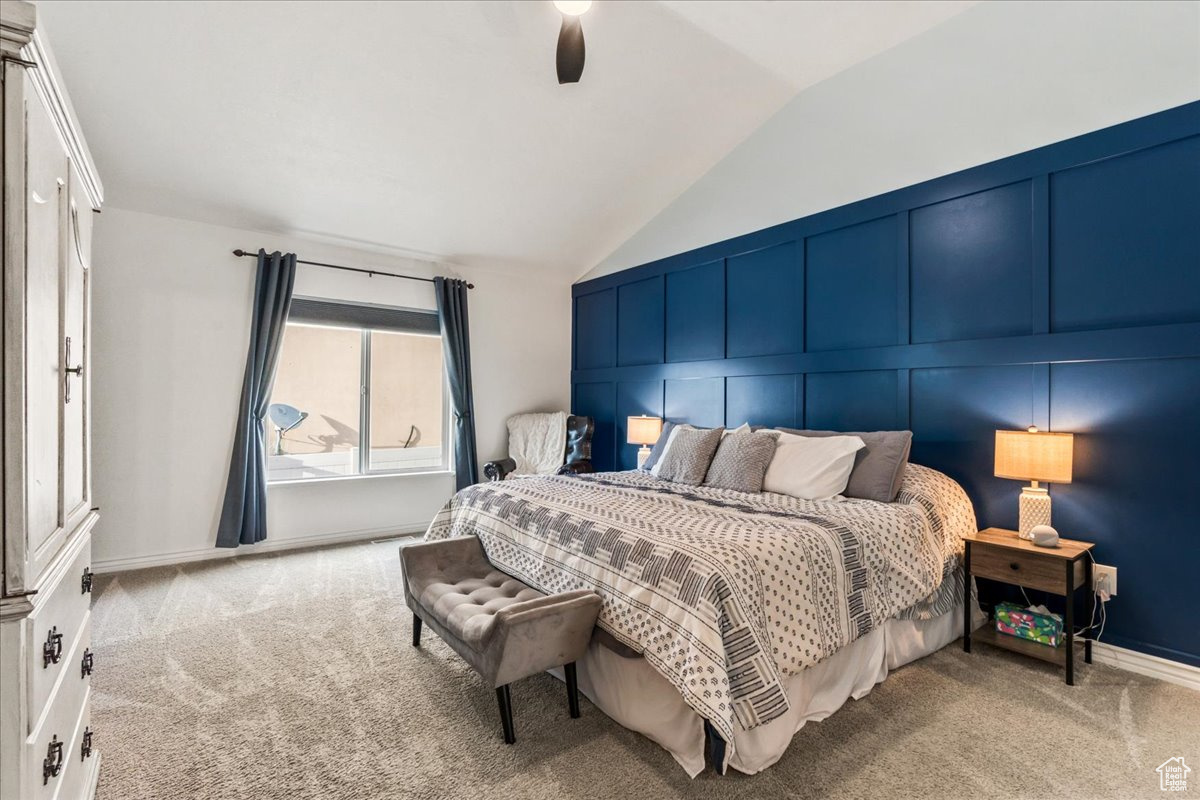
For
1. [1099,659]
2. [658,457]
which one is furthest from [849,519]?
[658,457]

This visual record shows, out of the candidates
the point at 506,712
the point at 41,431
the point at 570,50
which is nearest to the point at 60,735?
the point at 41,431

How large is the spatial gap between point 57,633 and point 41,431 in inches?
17.7

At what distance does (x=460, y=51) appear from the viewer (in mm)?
3045

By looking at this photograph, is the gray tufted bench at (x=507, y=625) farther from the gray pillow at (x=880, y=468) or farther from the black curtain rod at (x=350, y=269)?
the black curtain rod at (x=350, y=269)

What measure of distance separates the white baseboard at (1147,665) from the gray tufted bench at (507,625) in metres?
2.50

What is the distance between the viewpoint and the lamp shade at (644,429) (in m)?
4.68

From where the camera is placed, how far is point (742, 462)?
10.5 feet

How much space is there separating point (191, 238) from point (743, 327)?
13.9 feet

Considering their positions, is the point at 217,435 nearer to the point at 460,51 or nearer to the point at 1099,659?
the point at 460,51

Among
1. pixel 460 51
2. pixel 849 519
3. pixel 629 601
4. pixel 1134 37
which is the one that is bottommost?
pixel 629 601

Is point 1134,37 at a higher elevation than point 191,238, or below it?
higher

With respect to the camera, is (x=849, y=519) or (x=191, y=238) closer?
(x=849, y=519)

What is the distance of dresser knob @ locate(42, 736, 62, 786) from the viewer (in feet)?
3.54

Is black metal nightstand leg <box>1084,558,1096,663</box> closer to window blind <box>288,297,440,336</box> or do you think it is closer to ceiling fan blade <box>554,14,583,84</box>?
ceiling fan blade <box>554,14,583,84</box>
